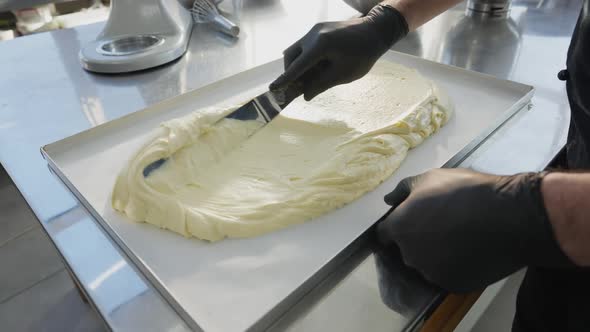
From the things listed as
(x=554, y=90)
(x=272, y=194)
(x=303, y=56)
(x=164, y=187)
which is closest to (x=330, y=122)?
(x=303, y=56)

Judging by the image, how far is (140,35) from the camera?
A: 1324mm

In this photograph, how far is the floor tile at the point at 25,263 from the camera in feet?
5.58

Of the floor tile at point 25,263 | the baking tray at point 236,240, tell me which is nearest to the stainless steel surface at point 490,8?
the baking tray at point 236,240

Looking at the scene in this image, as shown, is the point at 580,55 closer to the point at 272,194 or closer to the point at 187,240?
the point at 272,194

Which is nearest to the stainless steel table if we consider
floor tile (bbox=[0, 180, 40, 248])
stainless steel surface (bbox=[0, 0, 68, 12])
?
stainless steel surface (bbox=[0, 0, 68, 12])

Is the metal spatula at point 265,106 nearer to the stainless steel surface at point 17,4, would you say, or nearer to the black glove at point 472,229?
the black glove at point 472,229

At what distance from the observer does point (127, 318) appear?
556 mm

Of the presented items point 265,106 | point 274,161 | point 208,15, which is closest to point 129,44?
point 208,15

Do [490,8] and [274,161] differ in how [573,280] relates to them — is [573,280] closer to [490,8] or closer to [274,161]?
[274,161]

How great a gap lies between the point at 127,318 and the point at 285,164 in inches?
15.5

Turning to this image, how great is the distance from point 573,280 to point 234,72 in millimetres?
1010

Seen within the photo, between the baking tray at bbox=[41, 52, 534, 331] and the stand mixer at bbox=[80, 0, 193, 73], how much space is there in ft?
1.09

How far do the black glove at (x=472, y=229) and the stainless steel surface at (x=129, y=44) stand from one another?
3.47 feet

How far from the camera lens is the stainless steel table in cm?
57
